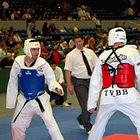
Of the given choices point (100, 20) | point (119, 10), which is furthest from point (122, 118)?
point (119, 10)

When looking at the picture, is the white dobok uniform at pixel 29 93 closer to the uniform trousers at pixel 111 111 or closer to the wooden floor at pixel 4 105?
the uniform trousers at pixel 111 111

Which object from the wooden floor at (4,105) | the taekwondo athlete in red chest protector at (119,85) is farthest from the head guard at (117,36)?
the wooden floor at (4,105)

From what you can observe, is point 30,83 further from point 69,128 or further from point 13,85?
point 69,128

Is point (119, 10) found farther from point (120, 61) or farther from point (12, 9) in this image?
point (120, 61)

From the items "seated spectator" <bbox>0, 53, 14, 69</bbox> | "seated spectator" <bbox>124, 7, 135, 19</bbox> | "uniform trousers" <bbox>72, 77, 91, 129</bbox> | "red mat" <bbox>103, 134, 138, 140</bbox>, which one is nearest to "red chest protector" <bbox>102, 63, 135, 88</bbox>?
"red mat" <bbox>103, 134, 138, 140</bbox>

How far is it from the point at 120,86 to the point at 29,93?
58.8 inches

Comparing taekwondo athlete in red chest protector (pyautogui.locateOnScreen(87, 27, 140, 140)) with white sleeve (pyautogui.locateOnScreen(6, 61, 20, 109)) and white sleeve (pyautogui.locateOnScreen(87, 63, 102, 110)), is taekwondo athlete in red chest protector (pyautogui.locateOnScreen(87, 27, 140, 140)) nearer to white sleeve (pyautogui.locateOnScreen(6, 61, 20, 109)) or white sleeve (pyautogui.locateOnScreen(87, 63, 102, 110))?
white sleeve (pyautogui.locateOnScreen(87, 63, 102, 110))

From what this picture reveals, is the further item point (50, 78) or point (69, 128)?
point (69, 128)

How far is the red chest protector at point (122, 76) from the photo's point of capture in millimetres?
5527

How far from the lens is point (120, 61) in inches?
219

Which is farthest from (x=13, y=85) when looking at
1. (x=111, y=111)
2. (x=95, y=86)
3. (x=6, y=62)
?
(x=6, y=62)

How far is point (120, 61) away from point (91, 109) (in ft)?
2.56

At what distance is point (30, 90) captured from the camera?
630cm

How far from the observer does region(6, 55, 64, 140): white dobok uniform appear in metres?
6.25
